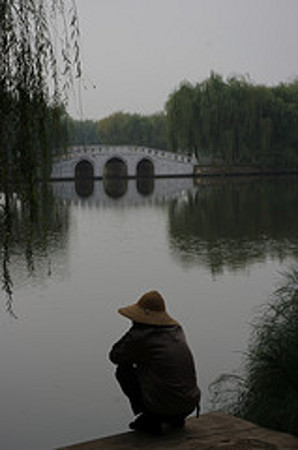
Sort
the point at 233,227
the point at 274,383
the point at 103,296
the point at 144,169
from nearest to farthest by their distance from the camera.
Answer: the point at 274,383
the point at 103,296
the point at 233,227
the point at 144,169

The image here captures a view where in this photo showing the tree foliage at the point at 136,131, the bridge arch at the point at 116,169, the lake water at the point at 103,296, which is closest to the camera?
the lake water at the point at 103,296

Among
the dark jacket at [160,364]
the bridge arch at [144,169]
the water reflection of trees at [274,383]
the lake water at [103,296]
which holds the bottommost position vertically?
the lake water at [103,296]

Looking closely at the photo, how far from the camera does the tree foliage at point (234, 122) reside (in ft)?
145

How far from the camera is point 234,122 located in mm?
44312

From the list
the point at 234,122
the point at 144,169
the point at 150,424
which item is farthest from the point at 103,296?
the point at 144,169

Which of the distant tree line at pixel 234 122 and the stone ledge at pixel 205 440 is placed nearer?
the stone ledge at pixel 205 440

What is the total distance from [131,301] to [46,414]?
15.2 ft

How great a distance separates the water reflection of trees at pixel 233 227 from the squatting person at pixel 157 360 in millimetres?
9461

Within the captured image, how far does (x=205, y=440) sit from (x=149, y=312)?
69 cm

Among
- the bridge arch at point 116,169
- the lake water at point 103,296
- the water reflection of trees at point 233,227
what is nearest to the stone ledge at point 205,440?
the lake water at point 103,296

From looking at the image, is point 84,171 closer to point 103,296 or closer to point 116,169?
point 116,169

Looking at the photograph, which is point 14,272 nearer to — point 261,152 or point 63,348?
point 63,348

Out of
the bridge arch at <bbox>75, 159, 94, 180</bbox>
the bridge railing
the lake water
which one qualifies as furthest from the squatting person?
the bridge arch at <bbox>75, 159, 94, 180</bbox>

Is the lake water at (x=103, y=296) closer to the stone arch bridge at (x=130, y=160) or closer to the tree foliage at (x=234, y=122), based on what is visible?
the tree foliage at (x=234, y=122)
